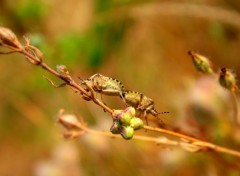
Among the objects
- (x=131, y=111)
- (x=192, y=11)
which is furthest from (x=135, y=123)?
(x=192, y=11)

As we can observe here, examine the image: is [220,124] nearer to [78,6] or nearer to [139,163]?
[139,163]

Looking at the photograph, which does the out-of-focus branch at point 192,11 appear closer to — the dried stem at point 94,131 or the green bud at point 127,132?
the dried stem at point 94,131

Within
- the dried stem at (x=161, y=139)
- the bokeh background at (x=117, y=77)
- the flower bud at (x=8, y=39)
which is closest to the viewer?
the flower bud at (x=8, y=39)

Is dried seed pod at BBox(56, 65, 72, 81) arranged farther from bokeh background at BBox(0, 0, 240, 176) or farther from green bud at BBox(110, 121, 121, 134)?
bokeh background at BBox(0, 0, 240, 176)

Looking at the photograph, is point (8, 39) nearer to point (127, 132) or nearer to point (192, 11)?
point (127, 132)

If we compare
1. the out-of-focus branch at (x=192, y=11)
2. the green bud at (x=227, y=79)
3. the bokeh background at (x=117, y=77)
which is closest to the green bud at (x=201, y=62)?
the green bud at (x=227, y=79)
